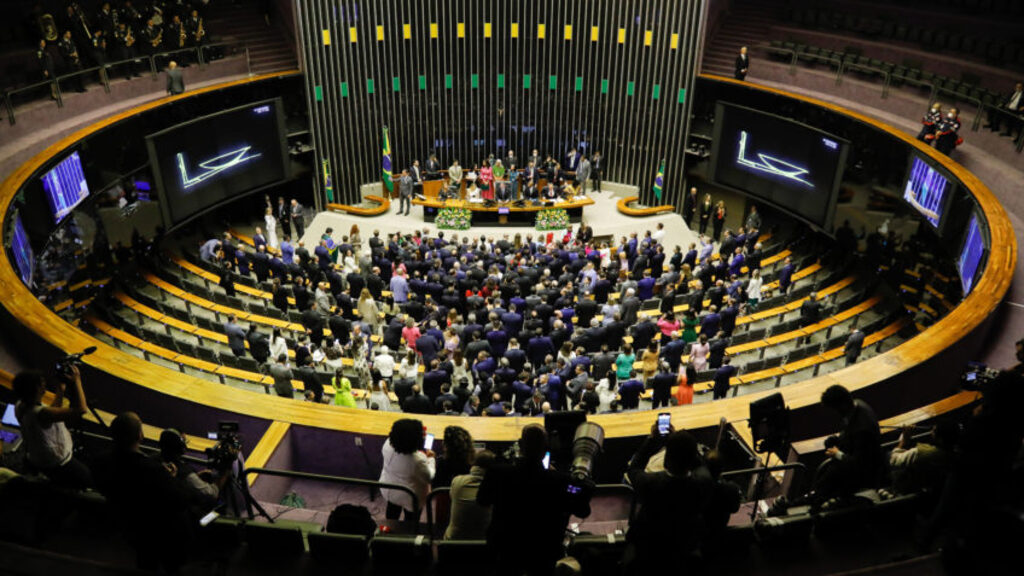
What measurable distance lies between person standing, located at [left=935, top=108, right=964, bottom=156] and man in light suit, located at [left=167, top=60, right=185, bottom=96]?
13.8m

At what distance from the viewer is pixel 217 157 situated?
15180mm

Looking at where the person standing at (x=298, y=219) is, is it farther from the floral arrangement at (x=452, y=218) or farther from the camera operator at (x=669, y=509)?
the camera operator at (x=669, y=509)

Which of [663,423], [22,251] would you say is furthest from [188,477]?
[22,251]

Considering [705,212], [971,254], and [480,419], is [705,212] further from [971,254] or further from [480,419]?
[480,419]

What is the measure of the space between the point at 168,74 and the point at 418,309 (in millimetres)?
7636

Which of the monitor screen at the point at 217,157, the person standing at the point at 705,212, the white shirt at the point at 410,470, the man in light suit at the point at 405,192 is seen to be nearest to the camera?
the white shirt at the point at 410,470

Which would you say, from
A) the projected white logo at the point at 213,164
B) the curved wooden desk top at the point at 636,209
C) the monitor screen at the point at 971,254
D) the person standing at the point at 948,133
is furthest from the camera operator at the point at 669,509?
the curved wooden desk top at the point at 636,209

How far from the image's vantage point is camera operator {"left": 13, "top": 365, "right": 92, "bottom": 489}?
4.11m

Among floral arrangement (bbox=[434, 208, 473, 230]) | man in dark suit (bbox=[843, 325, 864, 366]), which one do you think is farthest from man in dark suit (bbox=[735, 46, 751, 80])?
A: man in dark suit (bbox=[843, 325, 864, 366])

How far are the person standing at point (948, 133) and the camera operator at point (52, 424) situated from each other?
12077 millimetres

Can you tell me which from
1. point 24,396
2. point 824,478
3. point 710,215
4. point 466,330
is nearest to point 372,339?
point 466,330

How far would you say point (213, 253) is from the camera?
1402cm

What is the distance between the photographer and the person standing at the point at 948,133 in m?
11.1

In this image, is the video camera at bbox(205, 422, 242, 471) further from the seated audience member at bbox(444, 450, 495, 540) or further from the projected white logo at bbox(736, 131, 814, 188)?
the projected white logo at bbox(736, 131, 814, 188)
